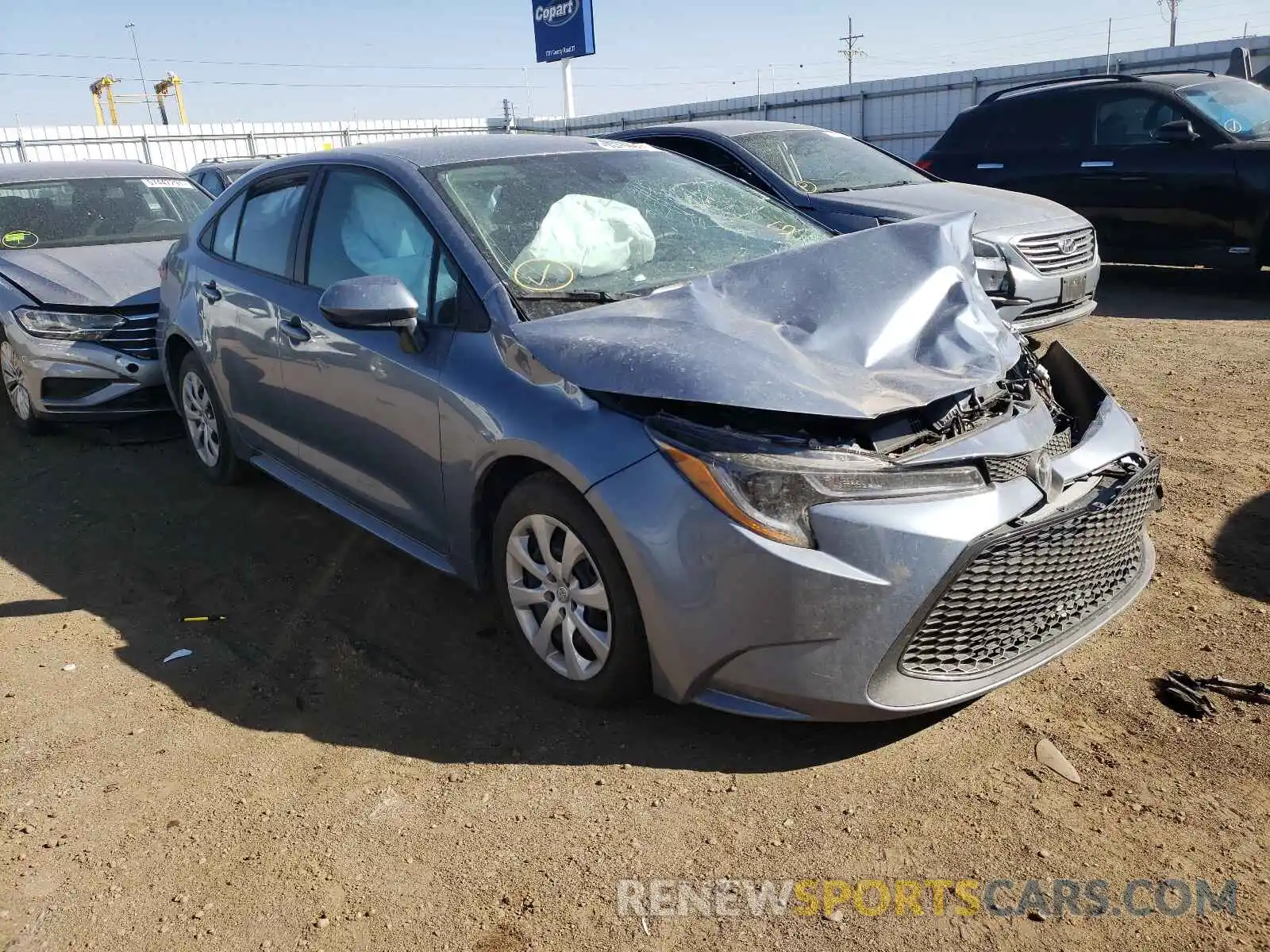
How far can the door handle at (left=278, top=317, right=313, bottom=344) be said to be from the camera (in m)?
4.11

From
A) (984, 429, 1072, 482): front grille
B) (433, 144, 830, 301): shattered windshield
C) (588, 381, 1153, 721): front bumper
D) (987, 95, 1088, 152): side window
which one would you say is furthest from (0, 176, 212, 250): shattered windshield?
(987, 95, 1088, 152): side window

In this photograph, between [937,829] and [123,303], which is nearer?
[937,829]

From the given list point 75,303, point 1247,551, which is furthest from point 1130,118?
point 75,303

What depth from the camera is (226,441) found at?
5.16m

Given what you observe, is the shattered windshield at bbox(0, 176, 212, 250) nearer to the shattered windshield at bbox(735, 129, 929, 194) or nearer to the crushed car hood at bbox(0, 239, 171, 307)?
the crushed car hood at bbox(0, 239, 171, 307)

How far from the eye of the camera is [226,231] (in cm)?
504

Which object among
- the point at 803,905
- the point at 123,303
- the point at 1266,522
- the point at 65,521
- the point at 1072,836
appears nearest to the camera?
the point at 803,905

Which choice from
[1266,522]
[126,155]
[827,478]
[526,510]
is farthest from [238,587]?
[126,155]

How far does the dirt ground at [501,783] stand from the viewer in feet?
7.86

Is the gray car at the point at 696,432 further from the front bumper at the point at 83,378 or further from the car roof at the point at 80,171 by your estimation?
the car roof at the point at 80,171

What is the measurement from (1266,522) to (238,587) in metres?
4.15

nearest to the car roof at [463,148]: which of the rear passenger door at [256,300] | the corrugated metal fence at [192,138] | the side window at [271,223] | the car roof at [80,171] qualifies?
the side window at [271,223]

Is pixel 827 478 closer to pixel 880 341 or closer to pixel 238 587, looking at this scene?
pixel 880 341

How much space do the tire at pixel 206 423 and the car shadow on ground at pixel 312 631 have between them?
4.5 inches
